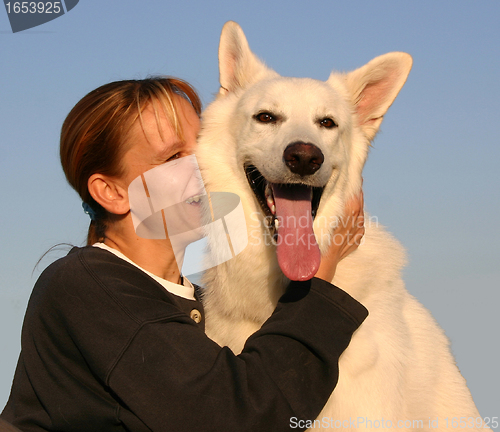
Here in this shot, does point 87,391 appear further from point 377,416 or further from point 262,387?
point 377,416

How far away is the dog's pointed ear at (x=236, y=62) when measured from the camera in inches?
140

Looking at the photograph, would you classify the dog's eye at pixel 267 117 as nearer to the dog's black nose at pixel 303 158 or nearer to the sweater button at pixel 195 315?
the dog's black nose at pixel 303 158

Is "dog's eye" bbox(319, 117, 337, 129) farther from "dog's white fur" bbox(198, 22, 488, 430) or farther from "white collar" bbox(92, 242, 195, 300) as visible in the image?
"white collar" bbox(92, 242, 195, 300)

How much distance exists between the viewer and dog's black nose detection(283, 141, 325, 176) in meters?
2.96

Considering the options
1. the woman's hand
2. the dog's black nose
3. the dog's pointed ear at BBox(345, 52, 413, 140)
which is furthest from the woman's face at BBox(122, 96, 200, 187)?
the dog's pointed ear at BBox(345, 52, 413, 140)

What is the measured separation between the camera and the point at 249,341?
2.45m

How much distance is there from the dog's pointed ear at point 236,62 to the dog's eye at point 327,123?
716mm

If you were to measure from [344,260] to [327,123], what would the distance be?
985mm

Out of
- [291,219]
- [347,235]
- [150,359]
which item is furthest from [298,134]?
[150,359]

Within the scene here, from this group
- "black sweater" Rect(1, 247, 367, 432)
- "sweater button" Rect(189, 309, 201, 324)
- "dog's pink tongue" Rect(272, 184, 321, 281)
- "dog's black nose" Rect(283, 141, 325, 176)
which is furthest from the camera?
"sweater button" Rect(189, 309, 201, 324)

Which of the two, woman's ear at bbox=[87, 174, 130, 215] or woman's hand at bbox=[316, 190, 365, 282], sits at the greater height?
woman's ear at bbox=[87, 174, 130, 215]

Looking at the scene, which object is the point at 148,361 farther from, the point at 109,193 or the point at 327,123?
the point at 327,123

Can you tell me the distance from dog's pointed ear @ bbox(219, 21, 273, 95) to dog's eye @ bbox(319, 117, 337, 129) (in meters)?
0.72

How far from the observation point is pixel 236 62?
3.79 m
